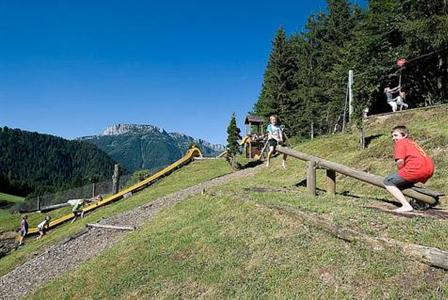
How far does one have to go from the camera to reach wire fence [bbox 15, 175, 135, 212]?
35.3m

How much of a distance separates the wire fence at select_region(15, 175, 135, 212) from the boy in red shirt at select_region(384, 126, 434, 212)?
30.3 metres

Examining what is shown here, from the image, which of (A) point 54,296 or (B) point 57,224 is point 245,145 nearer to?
(B) point 57,224

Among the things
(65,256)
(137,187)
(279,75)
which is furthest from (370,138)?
(279,75)

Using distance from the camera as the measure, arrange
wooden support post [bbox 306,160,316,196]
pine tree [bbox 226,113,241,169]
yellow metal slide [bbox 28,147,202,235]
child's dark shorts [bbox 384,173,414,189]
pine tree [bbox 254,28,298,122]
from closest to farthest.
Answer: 1. child's dark shorts [bbox 384,173,414,189]
2. wooden support post [bbox 306,160,316,196]
3. yellow metal slide [bbox 28,147,202,235]
4. pine tree [bbox 226,113,241,169]
5. pine tree [bbox 254,28,298,122]

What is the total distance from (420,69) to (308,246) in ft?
73.5

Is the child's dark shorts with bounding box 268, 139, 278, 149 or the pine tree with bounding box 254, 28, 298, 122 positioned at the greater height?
the pine tree with bounding box 254, 28, 298, 122

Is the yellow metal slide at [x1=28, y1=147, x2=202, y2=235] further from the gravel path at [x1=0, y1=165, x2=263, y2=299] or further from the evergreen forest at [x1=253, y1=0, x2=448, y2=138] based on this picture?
the evergreen forest at [x1=253, y1=0, x2=448, y2=138]

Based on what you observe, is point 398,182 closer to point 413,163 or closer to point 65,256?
point 413,163

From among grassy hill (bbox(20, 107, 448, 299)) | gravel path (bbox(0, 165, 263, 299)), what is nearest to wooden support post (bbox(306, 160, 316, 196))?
grassy hill (bbox(20, 107, 448, 299))

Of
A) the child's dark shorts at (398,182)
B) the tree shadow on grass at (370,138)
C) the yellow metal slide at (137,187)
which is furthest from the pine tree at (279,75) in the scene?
the child's dark shorts at (398,182)

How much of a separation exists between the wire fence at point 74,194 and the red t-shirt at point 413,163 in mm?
30478

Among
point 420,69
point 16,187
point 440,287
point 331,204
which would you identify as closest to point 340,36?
point 420,69

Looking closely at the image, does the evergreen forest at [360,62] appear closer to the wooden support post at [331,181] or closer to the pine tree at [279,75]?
the pine tree at [279,75]

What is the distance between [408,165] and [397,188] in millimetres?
508
